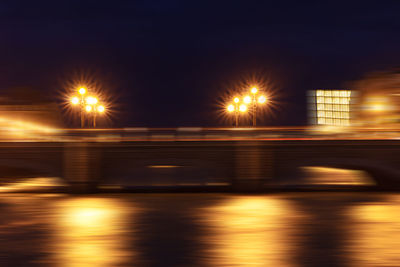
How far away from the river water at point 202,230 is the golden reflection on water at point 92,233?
24mm

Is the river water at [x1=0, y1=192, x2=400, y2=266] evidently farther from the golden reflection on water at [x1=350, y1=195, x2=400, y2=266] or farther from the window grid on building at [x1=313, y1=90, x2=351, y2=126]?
the window grid on building at [x1=313, y1=90, x2=351, y2=126]

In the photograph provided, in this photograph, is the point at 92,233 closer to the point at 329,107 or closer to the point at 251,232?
the point at 251,232

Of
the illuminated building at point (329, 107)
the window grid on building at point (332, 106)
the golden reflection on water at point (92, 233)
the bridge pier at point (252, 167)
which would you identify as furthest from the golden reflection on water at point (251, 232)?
the window grid on building at point (332, 106)

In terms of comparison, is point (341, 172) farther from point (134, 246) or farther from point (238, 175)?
point (134, 246)

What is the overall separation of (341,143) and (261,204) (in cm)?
702

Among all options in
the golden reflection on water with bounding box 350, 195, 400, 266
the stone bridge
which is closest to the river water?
the golden reflection on water with bounding box 350, 195, 400, 266

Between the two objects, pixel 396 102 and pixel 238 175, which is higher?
pixel 396 102

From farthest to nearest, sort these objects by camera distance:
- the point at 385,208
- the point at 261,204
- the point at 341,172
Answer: the point at 341,172
the point at 261,204
the point at 385,208

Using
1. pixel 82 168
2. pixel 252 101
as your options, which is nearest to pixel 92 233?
pixel 82 168

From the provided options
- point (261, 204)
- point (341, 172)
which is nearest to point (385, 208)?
point (261, 204)

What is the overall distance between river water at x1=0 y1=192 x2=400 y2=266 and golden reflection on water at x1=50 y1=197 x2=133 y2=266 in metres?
0.02

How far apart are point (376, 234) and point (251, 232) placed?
10.9 ft

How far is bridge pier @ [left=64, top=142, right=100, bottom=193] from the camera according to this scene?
25375 millimetres

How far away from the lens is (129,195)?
24.8 meters
